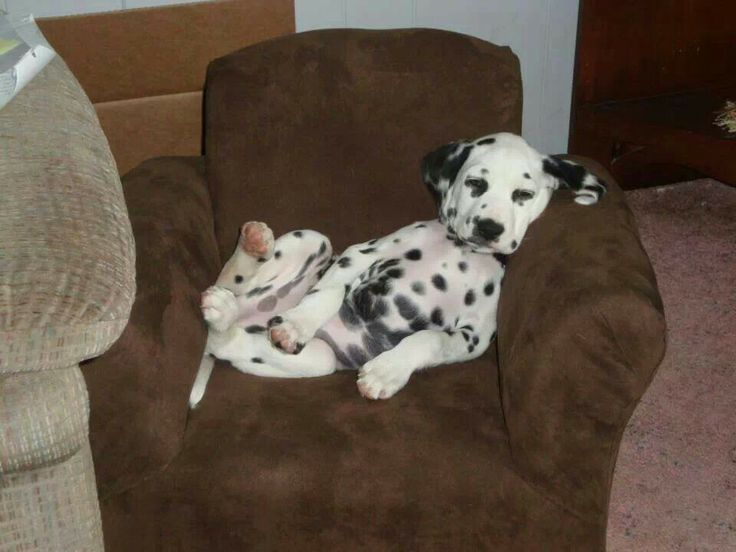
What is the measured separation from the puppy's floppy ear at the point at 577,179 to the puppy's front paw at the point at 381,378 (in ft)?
1.84

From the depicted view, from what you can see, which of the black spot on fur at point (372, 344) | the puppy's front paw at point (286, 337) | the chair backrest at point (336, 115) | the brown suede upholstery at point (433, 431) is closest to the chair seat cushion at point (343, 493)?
the brown suede upholstery at point (433, 431)

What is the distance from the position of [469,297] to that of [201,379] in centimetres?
62

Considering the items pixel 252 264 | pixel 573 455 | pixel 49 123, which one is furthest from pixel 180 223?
pixel 573 455

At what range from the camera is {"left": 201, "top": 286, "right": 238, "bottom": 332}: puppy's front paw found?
67.7 inches

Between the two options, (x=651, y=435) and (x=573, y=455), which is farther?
(x=651, y=435)

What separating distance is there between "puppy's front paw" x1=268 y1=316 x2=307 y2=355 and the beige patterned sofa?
43 cm

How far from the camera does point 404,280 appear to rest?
1.91 metres

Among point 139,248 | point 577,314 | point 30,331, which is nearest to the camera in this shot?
point 30,331

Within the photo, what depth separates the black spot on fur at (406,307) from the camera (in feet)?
6.21

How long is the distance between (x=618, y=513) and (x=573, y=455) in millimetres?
645

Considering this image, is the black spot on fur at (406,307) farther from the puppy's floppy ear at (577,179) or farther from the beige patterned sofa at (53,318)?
the beige patterned sofa at (53,318)

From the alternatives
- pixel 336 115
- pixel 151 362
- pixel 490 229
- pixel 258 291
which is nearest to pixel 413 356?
pixel 490 229

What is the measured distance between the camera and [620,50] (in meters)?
3.25

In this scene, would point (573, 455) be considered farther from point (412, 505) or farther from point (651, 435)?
point (651, 435)
